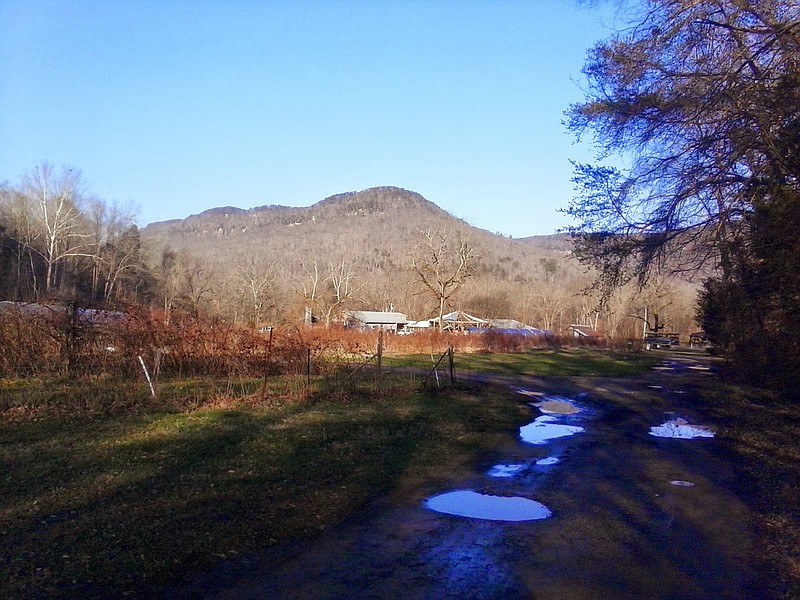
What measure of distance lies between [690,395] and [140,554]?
21344 mm

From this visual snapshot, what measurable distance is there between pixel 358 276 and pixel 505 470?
10344 centimetres

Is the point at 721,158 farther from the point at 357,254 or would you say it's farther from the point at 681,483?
the point at 357,254

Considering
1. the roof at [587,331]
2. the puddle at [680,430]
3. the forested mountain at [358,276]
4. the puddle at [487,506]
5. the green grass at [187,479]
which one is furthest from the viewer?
the roof at [587,331]

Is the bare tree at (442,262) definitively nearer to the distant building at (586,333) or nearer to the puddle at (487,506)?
the distant building at (586,333)

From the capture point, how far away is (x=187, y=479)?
346 inches

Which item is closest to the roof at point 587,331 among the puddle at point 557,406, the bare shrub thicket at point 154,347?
the puddle at point 557,406

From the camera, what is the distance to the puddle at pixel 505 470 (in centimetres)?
1002

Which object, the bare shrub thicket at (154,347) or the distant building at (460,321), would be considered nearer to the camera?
the bare shrub thicket at (154,347)

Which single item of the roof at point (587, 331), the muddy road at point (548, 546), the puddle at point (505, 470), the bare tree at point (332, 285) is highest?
the bare tree at point (332, 285)

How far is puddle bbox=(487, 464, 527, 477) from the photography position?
32.9 feet

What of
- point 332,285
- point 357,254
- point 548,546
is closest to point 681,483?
point 548,546

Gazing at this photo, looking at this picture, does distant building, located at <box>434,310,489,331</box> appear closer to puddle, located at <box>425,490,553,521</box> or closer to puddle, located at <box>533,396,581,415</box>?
puddle, located at <box>533,396,581,415</box>

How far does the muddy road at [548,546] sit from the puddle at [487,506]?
5.9 inches

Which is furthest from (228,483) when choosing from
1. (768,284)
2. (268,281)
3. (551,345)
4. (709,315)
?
(268,281)
